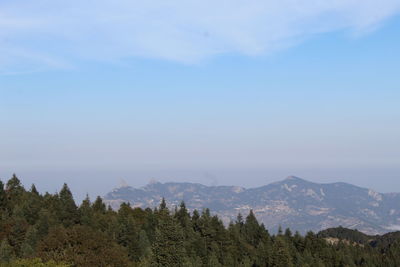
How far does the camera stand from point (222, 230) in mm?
146250

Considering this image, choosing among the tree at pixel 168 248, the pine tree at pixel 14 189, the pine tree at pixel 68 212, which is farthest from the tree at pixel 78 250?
the pine tree at pixel 14 189

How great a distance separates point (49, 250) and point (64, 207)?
161ft

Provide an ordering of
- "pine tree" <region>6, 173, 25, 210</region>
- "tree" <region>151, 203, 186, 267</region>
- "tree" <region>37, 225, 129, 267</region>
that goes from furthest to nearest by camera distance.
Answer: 1. "pine tree" <region>6, 173, 25, 210</region>
2. "tree" <region>151, 203, 186, 267</region>
3. "tree" <region>37, 225, 129, 267</region>

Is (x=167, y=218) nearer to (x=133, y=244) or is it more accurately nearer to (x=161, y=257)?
(x=161, y=257)

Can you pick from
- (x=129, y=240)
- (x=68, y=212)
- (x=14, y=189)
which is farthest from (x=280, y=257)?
(x=14, y=189)

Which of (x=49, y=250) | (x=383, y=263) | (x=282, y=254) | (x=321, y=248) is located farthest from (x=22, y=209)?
(x=383, y=263)

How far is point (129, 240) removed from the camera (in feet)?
392

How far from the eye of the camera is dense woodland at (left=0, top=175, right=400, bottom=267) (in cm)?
8200

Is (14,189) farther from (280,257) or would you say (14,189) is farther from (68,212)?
(280,257)

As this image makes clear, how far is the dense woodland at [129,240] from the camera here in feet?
269

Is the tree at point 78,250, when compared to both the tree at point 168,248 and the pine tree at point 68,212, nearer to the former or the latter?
the tree at point 168,248

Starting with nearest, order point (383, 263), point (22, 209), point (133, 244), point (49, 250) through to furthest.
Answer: point (49, 250) → point (133, 244) → point (22, 209) → point (383, 263)

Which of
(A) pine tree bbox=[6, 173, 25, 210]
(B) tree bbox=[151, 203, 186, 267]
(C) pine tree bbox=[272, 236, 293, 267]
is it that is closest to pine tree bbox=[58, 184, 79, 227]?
(A) pine tree bbox=[6, 173, 25, 210]

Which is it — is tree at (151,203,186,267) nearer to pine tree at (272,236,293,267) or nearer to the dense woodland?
the dense woodland
